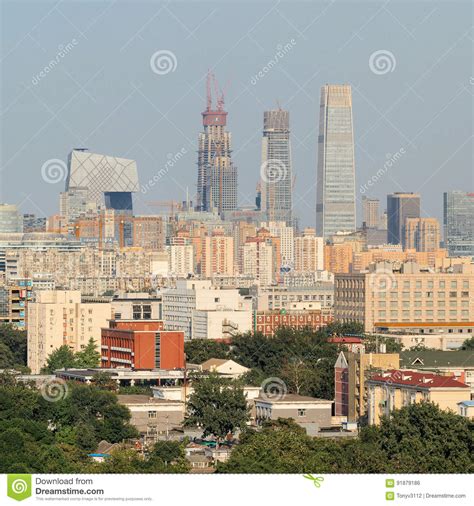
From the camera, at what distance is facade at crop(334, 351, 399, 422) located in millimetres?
33531

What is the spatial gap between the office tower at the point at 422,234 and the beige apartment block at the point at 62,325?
6953cm

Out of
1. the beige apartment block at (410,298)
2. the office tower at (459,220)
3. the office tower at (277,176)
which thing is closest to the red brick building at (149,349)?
the beige apartment block at (410,298)

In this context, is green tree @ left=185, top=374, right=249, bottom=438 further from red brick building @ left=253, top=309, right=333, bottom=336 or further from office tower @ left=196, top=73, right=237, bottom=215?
office tower @ left=196, top=73, right=237, bottom=215

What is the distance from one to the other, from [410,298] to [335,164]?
99.1 m

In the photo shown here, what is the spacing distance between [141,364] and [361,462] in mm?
20976

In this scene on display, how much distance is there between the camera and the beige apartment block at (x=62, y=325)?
51312 millimetres

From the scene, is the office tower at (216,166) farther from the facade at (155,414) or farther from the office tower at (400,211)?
the facade at (155,414)

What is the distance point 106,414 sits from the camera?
1248 inches

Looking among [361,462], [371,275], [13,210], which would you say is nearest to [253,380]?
[361,462]

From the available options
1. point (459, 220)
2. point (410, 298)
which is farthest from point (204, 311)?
point (459, 220)
